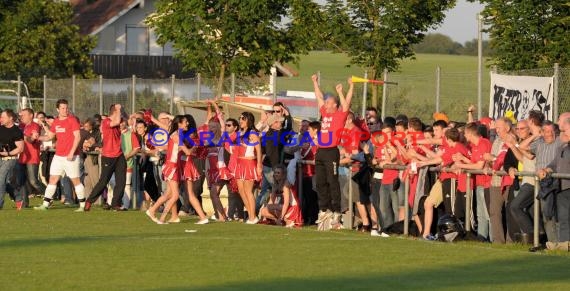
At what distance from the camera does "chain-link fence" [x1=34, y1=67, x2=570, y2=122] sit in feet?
86.3

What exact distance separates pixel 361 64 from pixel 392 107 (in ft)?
12.9

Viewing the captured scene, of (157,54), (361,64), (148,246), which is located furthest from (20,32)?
(148,246)

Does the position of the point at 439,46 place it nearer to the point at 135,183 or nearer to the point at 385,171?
the point at 135,183

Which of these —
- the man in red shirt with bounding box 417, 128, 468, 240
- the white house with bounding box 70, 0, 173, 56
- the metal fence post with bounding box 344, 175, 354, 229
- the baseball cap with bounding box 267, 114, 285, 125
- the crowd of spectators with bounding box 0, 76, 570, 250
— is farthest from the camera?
the white house with bounding box 70, 0, 173, 56

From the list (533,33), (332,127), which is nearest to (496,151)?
(332,127)

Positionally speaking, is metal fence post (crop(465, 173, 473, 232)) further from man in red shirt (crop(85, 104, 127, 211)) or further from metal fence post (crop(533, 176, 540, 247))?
man in red shirt (crop(85, 104, 127, 211))

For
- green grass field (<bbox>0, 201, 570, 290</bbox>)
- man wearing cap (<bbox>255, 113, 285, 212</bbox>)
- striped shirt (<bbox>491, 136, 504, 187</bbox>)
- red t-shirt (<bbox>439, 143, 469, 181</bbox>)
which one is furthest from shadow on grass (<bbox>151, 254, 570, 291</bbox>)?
man wearing cap (<bbox>255, 113, 285, 212</bbox>)

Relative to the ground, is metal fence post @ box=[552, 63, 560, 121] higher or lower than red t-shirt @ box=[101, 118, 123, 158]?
higher

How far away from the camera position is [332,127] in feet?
69.8

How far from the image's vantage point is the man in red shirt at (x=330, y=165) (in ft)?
69.8

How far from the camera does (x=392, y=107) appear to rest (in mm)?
27312

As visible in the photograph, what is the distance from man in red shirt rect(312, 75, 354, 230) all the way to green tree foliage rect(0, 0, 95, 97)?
33.1m

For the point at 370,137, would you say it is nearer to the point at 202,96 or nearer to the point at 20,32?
the point at 202,96

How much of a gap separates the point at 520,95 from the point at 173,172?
567 cm
